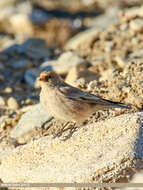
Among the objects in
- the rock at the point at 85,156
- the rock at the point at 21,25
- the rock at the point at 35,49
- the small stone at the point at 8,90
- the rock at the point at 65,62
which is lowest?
the rock at the point at 85,156

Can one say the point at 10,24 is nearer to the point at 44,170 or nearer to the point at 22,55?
the point at 22,55

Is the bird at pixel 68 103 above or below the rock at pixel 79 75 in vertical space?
below

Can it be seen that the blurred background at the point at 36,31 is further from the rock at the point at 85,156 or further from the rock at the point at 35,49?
the rock at the point at 85,156

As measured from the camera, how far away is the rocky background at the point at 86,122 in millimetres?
5797

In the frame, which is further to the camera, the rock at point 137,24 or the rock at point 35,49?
the rock at point 35,49

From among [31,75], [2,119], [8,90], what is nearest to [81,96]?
[2,119]

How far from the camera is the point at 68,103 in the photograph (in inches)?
264

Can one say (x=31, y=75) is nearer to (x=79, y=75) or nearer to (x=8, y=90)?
(x=8, y=90)

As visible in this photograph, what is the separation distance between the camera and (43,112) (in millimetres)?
8016

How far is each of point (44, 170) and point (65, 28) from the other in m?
12.0

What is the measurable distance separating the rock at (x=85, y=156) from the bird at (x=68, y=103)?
209mm

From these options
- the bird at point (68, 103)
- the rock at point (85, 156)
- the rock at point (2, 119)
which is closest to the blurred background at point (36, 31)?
the rock at point (2, 119)

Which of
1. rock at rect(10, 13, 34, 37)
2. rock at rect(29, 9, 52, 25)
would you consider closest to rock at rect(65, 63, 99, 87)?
rock at rect(10, 13, 34, 37)

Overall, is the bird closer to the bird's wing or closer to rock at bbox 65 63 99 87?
the bird's wing
